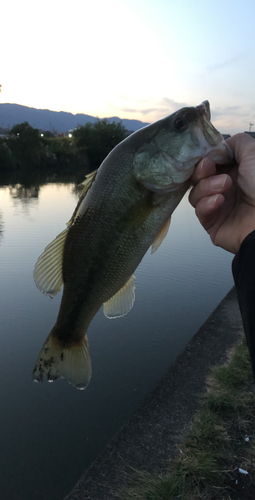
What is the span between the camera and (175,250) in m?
12.7

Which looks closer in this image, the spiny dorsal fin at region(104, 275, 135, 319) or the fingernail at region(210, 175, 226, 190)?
the fingernail at region(210, 175, 226, 190)

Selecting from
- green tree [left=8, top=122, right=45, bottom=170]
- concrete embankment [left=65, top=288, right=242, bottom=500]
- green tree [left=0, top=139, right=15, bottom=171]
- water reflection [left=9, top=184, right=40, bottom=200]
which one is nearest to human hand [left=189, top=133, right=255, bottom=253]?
concrete embankment [left=65, top=288, right=242, bottom=500]

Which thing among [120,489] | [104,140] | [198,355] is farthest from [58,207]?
[104,140]

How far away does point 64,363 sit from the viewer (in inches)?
93.6

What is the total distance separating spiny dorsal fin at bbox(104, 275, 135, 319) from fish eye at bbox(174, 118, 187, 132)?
1.00 meters

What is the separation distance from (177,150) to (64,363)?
1544 mm

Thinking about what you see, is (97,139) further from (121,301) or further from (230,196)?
(121,301)

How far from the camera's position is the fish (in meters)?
2.03

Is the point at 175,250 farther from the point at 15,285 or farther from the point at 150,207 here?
the point at 150,207

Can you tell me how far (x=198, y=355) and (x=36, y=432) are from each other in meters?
2.55

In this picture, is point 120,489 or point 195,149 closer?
point 195,149

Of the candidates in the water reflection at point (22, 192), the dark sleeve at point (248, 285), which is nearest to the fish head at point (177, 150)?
the dark sleeve at point (248, 285)

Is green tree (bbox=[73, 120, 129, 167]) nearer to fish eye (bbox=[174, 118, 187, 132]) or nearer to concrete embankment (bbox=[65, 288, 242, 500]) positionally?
concrete embankment (bbox=[65, 288, 242, 500])

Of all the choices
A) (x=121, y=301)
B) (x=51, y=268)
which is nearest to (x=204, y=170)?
(x=121, y=301)
